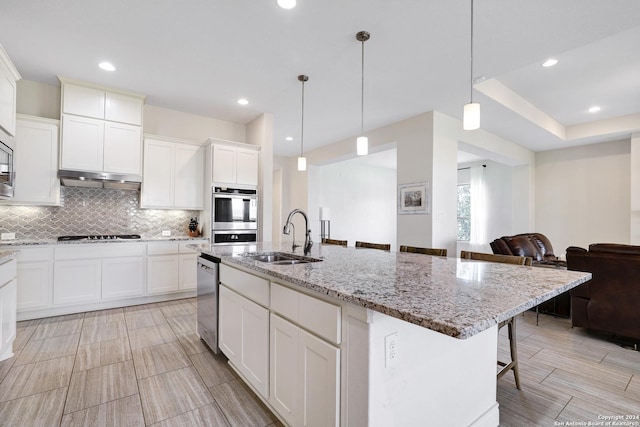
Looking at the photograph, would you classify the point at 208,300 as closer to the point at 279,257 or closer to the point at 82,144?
the point at 279,257

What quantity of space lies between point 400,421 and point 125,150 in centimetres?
431

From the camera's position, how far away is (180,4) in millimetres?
2258

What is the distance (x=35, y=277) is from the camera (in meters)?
3.25

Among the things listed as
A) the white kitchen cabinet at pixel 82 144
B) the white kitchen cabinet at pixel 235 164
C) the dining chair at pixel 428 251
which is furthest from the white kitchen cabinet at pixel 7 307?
the dining chair at pixel 428 251

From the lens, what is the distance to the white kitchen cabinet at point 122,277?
12.0ft

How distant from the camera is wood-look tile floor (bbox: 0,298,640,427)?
5.69 feet

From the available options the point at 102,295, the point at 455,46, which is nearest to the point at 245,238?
the point at 102,295

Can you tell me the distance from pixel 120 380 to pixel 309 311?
1.77m

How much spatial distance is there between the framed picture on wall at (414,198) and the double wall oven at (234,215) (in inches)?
90.9

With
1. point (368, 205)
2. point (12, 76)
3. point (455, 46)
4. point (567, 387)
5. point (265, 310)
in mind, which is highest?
point (455, 46)

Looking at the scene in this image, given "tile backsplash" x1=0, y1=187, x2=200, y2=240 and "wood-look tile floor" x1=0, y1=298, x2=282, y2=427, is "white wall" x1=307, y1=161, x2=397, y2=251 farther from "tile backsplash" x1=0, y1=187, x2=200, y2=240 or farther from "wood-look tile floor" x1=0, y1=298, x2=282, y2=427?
"wood-look tile floor" x1=0, y1=298, x2=282, y2=427

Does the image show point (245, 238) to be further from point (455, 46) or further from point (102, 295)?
point (455, 46)

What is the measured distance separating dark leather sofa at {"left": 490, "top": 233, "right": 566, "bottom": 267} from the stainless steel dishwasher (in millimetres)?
3786

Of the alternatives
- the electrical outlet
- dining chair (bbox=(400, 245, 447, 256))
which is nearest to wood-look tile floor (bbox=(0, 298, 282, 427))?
the electrical outlet
